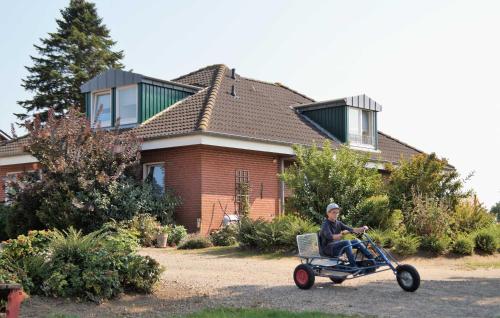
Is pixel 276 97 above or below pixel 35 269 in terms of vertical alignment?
above

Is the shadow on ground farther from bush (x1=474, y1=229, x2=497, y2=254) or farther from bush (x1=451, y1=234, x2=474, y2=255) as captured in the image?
bush (x1=474, y1=229, x2=497, y2=254)

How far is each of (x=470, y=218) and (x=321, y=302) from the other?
1114 cm

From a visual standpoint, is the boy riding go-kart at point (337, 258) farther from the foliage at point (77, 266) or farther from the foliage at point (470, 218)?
the foliage at point (470, 218)

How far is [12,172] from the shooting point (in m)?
27.8

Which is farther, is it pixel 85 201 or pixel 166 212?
pixel 166 212

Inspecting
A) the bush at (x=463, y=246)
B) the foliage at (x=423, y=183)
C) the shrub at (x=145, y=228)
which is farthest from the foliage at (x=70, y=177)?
the bush at (x=463, y=246)

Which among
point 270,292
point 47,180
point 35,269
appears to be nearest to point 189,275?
point 270,292

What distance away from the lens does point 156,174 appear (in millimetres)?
23188

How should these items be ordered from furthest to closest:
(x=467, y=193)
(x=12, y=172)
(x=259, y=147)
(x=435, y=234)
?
(x=12, y=172) → (x=259, y=147) → (x=467, y=193) → (x=435, y=234)

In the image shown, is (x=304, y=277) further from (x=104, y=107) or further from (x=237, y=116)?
(x=104, y=107)

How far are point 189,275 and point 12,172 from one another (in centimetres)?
1782

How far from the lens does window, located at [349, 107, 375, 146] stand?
92.3 feet

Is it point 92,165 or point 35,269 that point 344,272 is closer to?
point 35,269

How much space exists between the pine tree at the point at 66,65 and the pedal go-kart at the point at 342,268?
3759 centimetres
